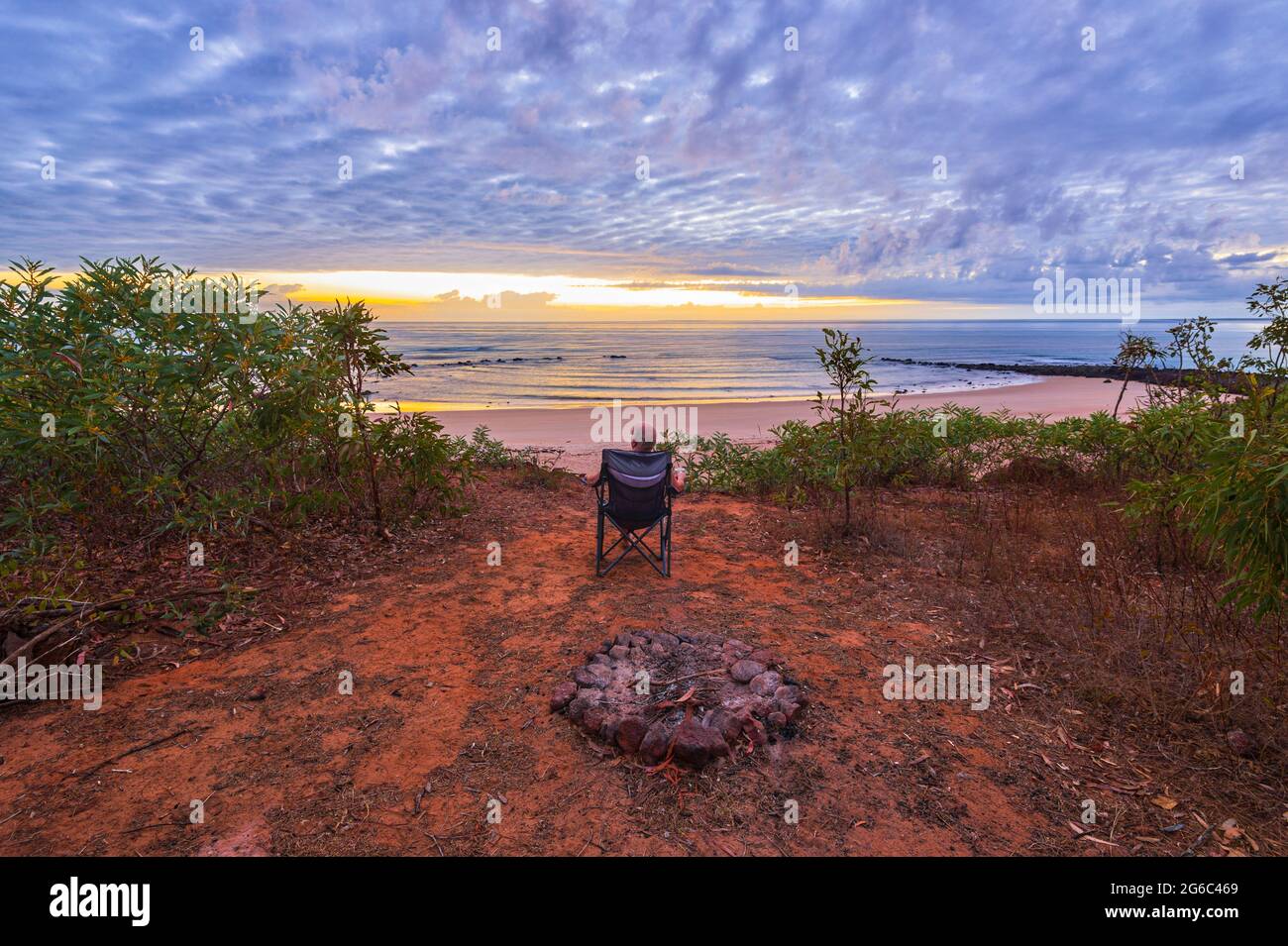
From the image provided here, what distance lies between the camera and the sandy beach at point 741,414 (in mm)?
13986

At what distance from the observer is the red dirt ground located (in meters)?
2.40

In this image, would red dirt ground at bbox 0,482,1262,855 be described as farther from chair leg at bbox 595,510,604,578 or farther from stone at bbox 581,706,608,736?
chair leg at bbox 595,510,604,578

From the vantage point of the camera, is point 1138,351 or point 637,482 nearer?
point 637,482

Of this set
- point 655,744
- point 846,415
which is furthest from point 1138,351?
point 655,744

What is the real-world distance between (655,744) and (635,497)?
2.84 m

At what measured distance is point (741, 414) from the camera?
19.3 meters

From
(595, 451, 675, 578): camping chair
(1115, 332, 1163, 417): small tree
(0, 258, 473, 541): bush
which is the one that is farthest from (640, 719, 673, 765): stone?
(1115, 332, 1163, 417): small tree

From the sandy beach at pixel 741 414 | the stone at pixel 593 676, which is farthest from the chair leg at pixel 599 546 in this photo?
the sandy beach at pixel 741 414

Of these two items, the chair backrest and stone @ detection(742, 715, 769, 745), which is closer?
stone @ detection(742, 715, 769, 745)

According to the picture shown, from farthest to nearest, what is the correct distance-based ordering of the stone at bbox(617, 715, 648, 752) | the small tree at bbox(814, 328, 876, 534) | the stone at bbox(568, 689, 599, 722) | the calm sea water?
1. the calm sea water
2. the small tree at bbox(814, 328, 876, 534)
3. the stone at bbox(568, 689, 599, 722)
4. the stone at bbox(617, 715, 648, 752)

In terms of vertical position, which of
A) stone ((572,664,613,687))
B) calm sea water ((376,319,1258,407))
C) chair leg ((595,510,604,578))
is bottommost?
stone ((572,664,613,687))

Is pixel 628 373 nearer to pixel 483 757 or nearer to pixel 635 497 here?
pixel 635 497

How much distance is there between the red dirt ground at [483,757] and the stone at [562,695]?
2.0 inches

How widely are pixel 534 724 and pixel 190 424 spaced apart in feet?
12.5
